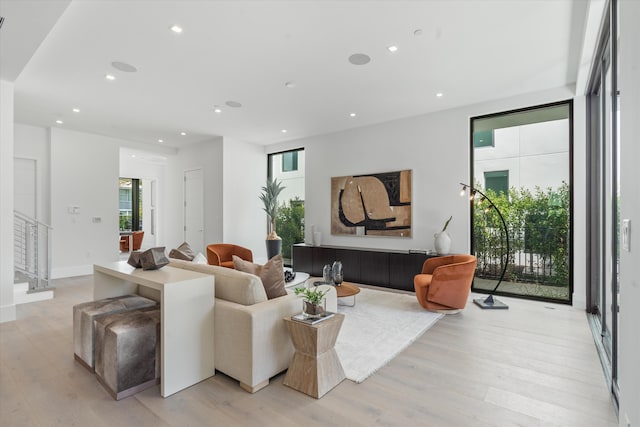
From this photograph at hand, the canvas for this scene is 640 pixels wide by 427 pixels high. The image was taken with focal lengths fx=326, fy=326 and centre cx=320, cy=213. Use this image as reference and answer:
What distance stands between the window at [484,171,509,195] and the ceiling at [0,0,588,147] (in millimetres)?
1138

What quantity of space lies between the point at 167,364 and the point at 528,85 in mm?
5181

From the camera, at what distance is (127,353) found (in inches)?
88.4

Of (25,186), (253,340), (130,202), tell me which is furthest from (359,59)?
(130,202)

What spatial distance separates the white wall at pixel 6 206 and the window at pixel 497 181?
641 centimetres

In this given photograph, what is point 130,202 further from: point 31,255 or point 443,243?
point 443,243

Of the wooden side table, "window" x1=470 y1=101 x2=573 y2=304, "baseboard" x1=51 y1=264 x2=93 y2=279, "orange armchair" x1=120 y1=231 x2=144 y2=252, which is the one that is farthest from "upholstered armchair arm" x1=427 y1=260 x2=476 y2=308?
"orange armchair" x1=120 y1=231 x2=144 y2=252

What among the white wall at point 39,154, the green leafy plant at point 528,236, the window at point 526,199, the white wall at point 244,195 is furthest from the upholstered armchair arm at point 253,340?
the white wall at point 39,154

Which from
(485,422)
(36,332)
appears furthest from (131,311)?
(485,422)

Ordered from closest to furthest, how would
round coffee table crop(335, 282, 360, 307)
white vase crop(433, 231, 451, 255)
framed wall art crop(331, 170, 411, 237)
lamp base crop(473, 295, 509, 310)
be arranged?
round coffee table crop(335, 282, 360, 307) < lamp base crop(473, 295, 509, 310) < white vase crop(433, 231, 451, 255) < framed wall art crop(331, 170, 411, 237)

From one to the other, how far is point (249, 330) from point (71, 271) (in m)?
6.34

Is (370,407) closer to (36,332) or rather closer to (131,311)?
(131,311)

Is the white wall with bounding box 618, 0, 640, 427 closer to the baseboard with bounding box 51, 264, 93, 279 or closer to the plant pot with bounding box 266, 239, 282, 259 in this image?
the plant pot with bounding box 266, 239, 282, 259

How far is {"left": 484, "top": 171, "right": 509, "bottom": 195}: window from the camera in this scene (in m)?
4.88

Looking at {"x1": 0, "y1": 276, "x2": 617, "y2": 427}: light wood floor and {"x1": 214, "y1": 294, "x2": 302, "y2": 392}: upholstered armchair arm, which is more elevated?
{"x1": 214, "y1": 294, "x2": 302, "y2": 392}: upholstered armchair arm
